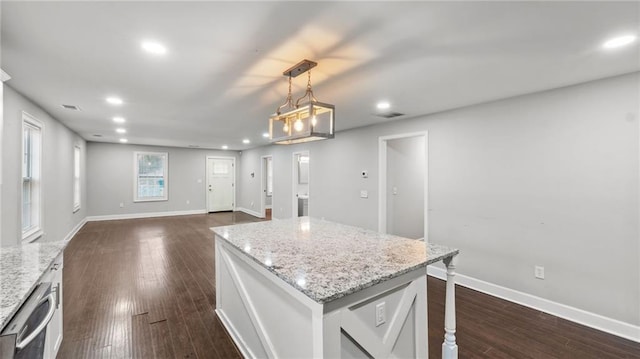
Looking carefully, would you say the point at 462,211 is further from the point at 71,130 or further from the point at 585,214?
the point at 71,130

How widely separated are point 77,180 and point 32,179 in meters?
3.48

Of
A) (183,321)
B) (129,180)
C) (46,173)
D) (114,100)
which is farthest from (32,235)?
(129,180)

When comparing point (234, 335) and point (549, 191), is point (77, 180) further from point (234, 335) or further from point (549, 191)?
point (549, 191)

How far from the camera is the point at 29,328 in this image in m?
1.26

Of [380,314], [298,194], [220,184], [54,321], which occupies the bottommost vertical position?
[54,321]

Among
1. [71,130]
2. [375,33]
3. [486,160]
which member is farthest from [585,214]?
[71,130]

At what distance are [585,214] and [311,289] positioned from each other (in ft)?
9.61

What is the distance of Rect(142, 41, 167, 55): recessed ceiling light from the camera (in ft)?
6.28

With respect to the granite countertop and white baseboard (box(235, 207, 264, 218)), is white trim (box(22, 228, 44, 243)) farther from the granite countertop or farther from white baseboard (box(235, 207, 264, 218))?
white baseboard (box(235, 207, 264, 218))

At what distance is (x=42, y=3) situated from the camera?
148 cm

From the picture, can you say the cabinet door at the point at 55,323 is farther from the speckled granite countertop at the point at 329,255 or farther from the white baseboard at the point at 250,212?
the white baseboard at the point at 250,212

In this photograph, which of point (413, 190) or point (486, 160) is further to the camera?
point (413, 190)

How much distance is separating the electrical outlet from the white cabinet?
199cm

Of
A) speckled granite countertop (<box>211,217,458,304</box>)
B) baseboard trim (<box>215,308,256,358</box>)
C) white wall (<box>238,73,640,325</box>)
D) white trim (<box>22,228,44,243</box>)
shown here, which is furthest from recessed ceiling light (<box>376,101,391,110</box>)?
white trim (<box>22,228,44,243</box>)
